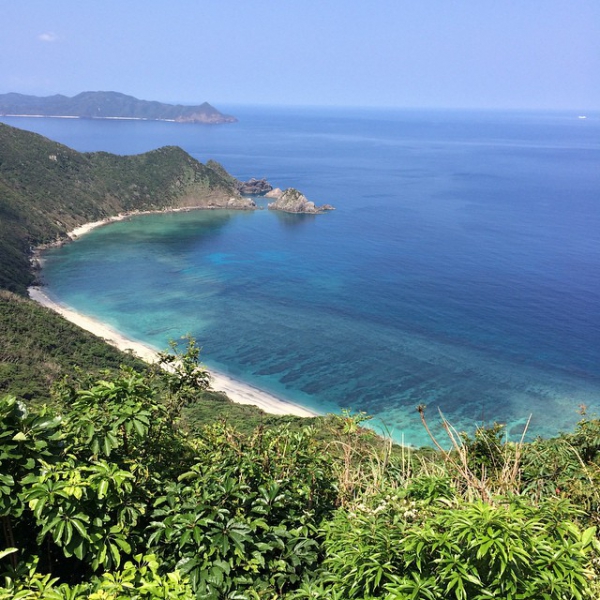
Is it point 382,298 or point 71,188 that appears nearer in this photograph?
point 382,298

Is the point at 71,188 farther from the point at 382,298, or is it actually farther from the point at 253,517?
the point at 253,517

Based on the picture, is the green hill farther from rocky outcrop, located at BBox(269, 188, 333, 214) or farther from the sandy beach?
rocky outcrop, located at BBox(269, 188, 333, 214)

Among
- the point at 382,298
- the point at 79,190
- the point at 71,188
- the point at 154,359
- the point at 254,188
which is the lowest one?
the point at 382,298

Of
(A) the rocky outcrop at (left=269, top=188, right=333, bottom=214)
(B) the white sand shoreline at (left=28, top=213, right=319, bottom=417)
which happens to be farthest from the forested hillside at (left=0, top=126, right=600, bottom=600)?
(A) the rocky outcrop at (left=269, top=188, right=333, bottom=214)

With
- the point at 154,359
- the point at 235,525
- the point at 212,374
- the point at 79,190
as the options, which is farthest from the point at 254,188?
the point at 235,525

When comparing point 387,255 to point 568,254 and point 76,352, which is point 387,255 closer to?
point 568,254

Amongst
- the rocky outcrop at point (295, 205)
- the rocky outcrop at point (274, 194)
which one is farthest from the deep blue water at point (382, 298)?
the rocky outcrop at point (274, 194)
